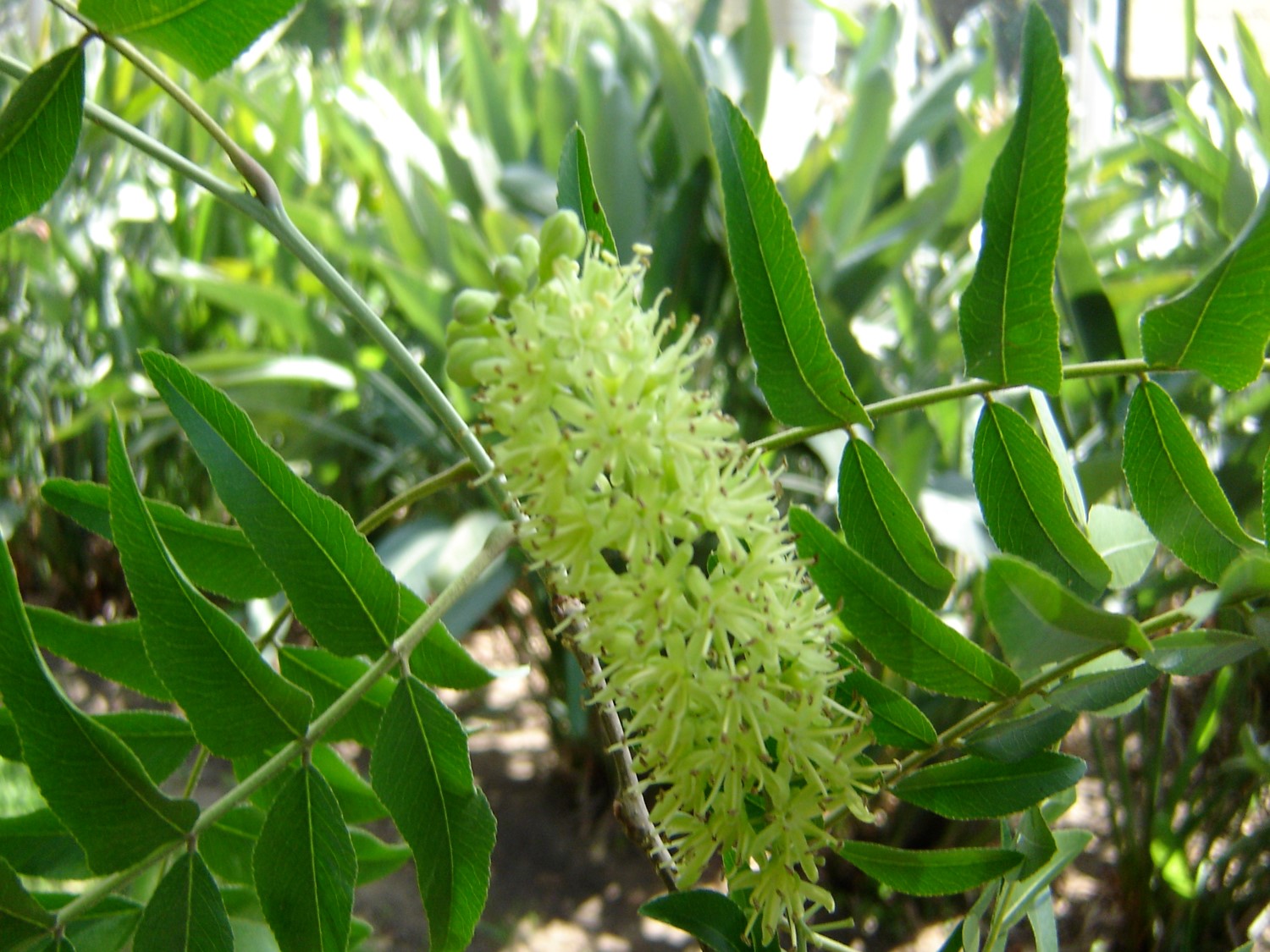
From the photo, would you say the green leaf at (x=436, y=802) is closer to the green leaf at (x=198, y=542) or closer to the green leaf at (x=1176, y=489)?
the green leaf at (x=198, y=542)

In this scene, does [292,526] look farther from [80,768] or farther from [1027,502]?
[1027,502]

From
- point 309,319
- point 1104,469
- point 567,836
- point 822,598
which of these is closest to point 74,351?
point 309,319

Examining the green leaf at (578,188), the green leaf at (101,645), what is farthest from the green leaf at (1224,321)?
the green leaf at (101,645)

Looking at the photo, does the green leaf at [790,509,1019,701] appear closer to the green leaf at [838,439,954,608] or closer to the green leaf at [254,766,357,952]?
the green leaf at [838,439,954,608]

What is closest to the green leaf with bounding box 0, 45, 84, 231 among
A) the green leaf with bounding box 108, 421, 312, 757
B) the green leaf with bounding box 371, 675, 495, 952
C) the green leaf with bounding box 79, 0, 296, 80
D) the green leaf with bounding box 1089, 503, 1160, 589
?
the green leaf with bounding box 79, 0, 296, 80

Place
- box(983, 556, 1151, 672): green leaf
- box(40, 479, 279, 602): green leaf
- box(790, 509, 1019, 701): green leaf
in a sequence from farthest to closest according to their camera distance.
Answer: box(40, 479, 279, 602): green leaf → box(790, 509, 1019, 701): green leaf → box(983, 556, 1151, 672): green leaf

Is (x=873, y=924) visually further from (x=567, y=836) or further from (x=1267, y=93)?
(x=1267, y=93)

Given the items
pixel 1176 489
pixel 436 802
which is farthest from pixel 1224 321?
pixel 436 802
